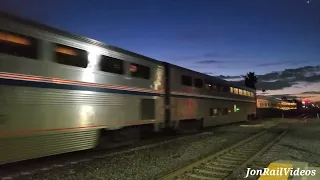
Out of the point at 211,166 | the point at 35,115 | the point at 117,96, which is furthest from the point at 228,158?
the point at 35,115

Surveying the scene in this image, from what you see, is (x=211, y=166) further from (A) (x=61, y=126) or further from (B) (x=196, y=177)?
(A) (x=61, y=126)

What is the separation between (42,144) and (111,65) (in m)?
3.93

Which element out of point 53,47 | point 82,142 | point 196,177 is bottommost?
point 196,177

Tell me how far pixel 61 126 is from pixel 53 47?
2145 mm

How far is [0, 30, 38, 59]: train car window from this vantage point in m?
7.76

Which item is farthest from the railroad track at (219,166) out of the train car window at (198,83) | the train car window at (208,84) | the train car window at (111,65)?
the train car window at (208,84)

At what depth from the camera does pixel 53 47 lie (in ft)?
29.8

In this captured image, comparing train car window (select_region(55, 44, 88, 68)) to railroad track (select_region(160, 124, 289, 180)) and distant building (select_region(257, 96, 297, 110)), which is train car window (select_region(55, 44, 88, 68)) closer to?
railroad track (select_region(160, 124, 289, 180))

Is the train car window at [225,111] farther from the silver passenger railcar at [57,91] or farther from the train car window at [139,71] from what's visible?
the silver passenger railcar at [57,91]

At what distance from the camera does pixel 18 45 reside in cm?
809

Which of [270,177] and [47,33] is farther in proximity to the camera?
[47,33]

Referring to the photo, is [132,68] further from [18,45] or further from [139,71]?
[18,45]

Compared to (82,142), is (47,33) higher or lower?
higher

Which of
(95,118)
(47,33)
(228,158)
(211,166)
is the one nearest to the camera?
(47,33)
